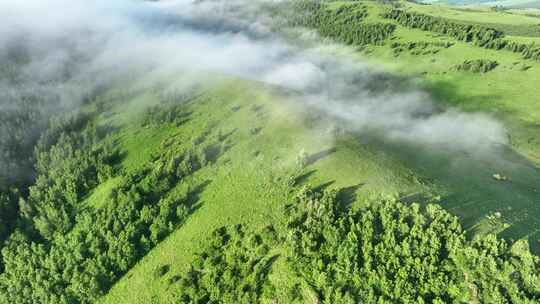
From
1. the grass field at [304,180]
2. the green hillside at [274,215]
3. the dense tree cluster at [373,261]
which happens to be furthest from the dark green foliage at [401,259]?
the grass field at [304,180]

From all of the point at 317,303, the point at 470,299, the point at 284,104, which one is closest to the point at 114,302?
the point at 317,303

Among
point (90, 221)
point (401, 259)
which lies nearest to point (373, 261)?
point (401, 259)

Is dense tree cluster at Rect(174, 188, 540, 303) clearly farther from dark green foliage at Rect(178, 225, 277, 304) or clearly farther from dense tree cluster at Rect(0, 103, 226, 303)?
dense tree cluster at Rect(0, 103, 226, 303)

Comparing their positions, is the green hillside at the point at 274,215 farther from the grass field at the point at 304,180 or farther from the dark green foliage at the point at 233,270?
the grass field at the point at 304,180

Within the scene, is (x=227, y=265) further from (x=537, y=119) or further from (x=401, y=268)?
(x=537, y=119)

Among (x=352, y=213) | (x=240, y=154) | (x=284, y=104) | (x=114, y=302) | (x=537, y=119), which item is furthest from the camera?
(x=537, y=119)
